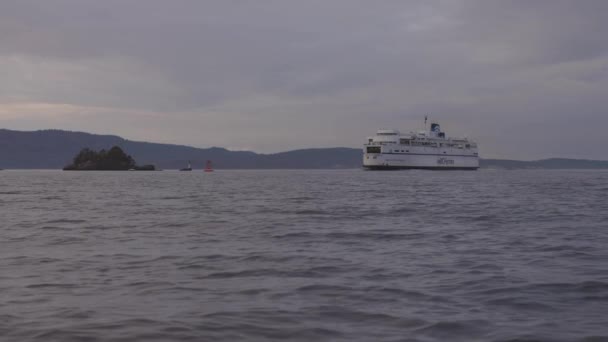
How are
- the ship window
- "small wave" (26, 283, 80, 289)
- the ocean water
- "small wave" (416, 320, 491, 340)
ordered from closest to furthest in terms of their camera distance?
"small wave" (416, 320, 491, 340)
the ocean water
"small wave" (26, 283, 80, 289)
the ship window

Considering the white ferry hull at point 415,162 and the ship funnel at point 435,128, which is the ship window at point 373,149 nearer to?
the white ferry hull at point 415,162

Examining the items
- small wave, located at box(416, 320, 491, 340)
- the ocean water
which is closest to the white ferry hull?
the ocean water

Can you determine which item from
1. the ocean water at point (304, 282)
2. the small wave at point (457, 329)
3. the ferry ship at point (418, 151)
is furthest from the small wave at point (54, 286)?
the ferry ship at point (418, 151)

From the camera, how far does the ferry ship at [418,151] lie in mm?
128875

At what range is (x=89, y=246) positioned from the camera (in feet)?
47.4

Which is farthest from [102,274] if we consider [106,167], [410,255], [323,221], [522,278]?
[106,167]

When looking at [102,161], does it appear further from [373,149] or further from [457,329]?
[457,329]

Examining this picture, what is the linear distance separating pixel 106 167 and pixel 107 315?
17520 cm

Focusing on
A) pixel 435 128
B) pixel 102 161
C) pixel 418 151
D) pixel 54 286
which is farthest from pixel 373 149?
pixel 54 286

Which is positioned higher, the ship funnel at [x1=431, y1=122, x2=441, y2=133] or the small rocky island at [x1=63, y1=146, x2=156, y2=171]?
the ship funnel at [x1=431, y1=122, x2=441, y2=133]

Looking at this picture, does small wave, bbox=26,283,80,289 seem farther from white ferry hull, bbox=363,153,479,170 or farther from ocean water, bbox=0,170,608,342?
white ferry hull, bbox=363,153,479,170

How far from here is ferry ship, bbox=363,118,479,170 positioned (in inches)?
5074

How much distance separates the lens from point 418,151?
134125 millimetres

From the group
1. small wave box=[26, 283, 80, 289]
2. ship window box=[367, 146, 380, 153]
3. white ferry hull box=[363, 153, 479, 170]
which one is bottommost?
small wave box=[26, 283, 80, 289]
